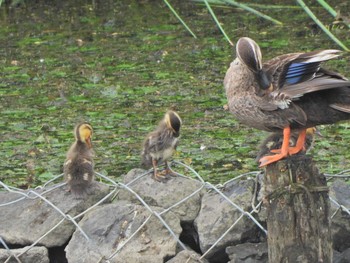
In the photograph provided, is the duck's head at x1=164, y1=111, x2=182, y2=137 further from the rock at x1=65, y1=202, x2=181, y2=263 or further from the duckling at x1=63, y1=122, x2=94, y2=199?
the rock at x1=65, y1=202, x2=181, y2=263

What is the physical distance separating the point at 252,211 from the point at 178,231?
1.33 ft

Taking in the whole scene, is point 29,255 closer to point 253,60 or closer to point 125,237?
point 125,237

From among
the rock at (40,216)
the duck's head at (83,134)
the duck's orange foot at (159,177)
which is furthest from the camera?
the duck's head at (83,134)

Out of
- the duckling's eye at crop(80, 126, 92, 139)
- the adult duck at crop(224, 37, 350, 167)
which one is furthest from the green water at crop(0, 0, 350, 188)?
the adult duck at crop(224, 37, 350, 167)

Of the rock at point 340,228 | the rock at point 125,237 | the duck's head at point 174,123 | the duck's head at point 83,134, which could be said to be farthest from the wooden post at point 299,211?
the duck's head at point 83,134

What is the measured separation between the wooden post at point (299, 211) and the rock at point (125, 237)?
0.89 meters

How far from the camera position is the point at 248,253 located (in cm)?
474

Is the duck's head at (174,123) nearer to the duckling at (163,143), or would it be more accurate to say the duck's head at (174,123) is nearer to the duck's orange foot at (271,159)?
the duckling at (163,143)

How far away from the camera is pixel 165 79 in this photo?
8969mm

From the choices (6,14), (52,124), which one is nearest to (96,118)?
(52,124)

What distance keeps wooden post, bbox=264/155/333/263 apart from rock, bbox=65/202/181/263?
0.89 metres

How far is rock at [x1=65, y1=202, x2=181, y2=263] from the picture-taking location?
492 centimetres

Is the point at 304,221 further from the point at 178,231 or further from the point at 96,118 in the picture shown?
the point at 96,118

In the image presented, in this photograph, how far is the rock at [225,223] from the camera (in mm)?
4938
